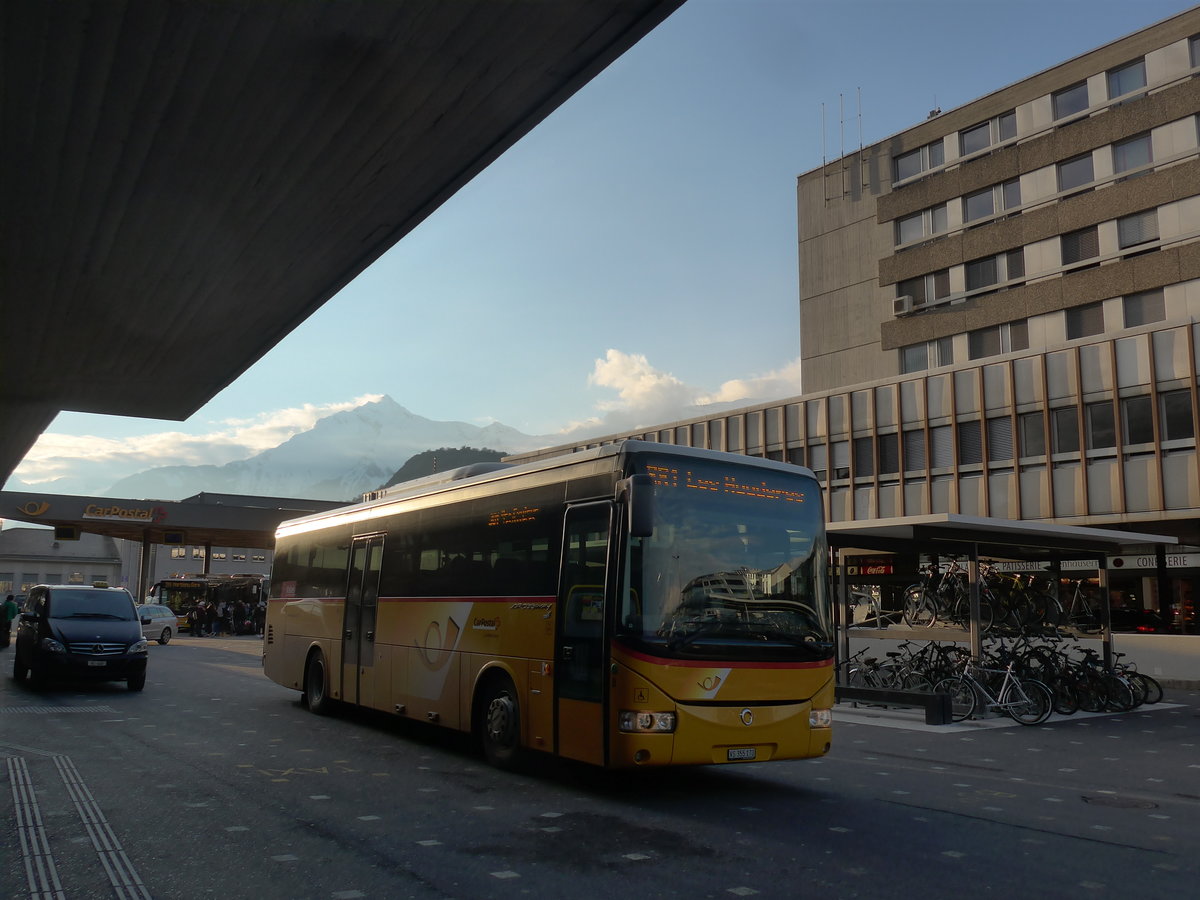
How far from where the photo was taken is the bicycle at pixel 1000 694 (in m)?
15.6

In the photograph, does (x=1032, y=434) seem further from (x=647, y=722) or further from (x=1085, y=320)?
(x=647, y=722)

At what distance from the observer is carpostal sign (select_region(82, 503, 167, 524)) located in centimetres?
4988

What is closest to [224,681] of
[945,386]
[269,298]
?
[269,298]

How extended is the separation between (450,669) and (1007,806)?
19.3 feet

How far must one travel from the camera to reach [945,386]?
3588 cm

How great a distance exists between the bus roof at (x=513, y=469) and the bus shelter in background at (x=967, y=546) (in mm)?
5632

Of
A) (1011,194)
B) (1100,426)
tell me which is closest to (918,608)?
(1100,426)

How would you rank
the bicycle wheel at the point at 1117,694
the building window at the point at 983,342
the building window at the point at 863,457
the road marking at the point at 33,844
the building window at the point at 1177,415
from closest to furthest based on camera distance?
the road marking at the point at 33,844 < the bicycle wheel at the point at 1117,694 < the building window at the point at 1177,415 < the building window at the point at 863,457 < the building window at the point at 983,342

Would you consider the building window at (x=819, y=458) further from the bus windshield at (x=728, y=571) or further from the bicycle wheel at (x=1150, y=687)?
the bus windshield at (x=728, y=571)

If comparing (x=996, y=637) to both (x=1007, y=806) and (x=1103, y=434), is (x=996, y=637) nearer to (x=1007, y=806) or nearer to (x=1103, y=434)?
(x=1007, y=806)

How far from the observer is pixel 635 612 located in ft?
28.5

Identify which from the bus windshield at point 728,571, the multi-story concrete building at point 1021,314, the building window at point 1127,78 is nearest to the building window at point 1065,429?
the multi-story concrete building at point 1021,314

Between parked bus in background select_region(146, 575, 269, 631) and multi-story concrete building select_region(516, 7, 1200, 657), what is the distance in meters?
23.3

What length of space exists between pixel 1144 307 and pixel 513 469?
34317 millimetres
